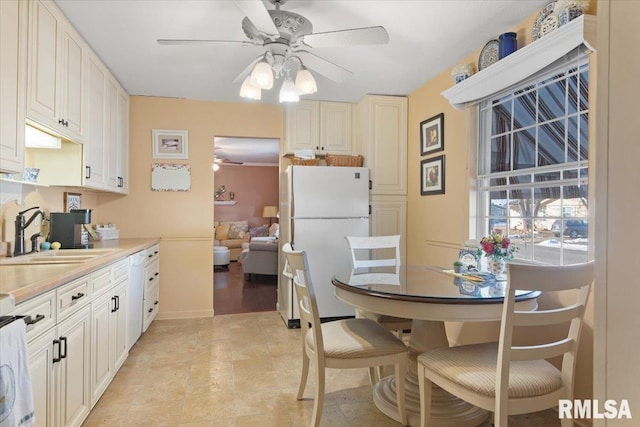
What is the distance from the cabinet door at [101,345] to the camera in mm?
2049

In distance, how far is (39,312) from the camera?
1.45m

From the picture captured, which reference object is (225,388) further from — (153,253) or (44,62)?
(44,62)

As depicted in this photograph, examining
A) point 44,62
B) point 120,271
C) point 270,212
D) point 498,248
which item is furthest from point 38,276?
point 270,212

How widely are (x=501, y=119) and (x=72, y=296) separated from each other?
296 centimetres

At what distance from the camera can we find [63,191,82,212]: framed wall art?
3109 millimetres

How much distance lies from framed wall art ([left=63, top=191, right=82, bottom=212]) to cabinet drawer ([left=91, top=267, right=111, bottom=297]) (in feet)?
4.01

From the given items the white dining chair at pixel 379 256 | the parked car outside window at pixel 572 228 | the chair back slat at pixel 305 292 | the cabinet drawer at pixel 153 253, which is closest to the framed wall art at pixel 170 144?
the cabinet drawer at pixel 153 253

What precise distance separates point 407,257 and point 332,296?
92cm

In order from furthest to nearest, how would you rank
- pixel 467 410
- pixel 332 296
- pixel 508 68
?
pixel 332 296
pixel 508 68
pixel 467 410

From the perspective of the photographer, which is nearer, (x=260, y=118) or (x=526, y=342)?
(x=526, y=342)

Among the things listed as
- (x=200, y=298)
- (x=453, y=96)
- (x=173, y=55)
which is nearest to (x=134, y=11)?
(x=173, y=55)

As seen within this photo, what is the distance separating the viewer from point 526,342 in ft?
7.63

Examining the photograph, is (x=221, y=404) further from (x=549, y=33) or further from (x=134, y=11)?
(x=549, y=33)

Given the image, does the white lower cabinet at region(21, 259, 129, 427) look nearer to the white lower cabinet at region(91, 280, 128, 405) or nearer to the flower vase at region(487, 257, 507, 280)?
the white lower cabinet at region(91, 280, 128, 405)
